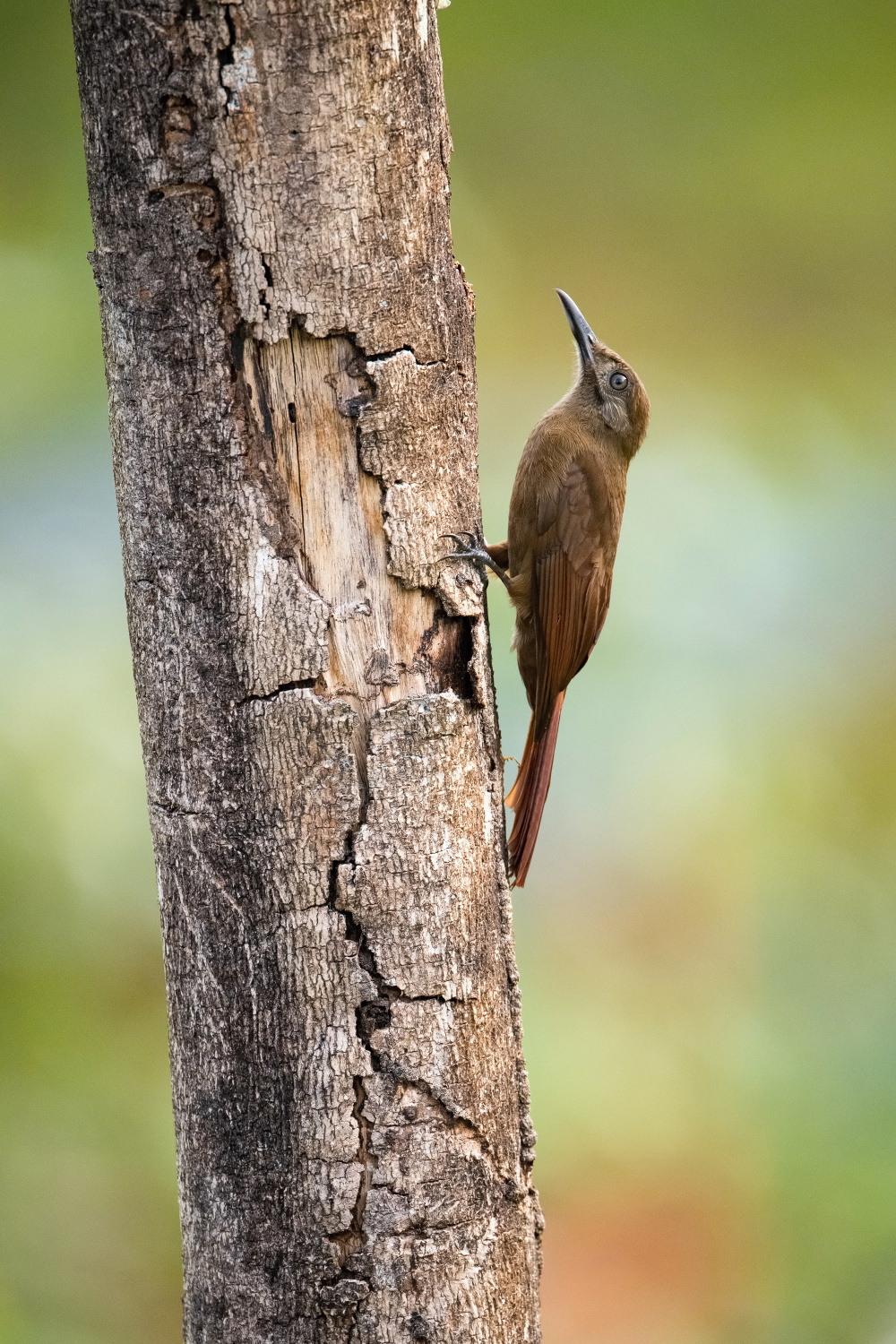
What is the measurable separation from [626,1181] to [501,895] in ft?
6.96

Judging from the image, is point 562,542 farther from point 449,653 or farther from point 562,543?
point 449,653

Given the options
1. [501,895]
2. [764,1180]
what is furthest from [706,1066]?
[501,895]

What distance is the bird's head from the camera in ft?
8.38

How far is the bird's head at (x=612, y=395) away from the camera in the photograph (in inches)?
101

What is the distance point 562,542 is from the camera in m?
2.31

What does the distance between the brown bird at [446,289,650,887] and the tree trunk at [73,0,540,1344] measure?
0.67 m

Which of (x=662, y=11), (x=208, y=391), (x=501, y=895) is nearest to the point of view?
(x=208, y=391)

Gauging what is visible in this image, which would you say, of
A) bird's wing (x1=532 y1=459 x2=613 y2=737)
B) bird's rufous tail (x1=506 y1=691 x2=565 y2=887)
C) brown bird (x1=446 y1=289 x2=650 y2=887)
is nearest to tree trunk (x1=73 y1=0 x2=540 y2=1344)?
bird's rufous tail (x1=506 y1=691 x2=565 y2=887)

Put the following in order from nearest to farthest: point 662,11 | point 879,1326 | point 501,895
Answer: point 501,895
point 879,1326
point 662,11

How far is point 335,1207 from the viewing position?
1410 millimetres

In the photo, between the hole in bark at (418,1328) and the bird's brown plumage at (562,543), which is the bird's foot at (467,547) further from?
the hole in bark at (418,1328)

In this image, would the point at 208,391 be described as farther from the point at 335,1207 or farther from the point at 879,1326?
the point at 879,1326

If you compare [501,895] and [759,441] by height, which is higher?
[759,441]

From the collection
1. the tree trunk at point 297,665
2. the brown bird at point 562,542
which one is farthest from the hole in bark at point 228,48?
the brown bird at point 562,542
